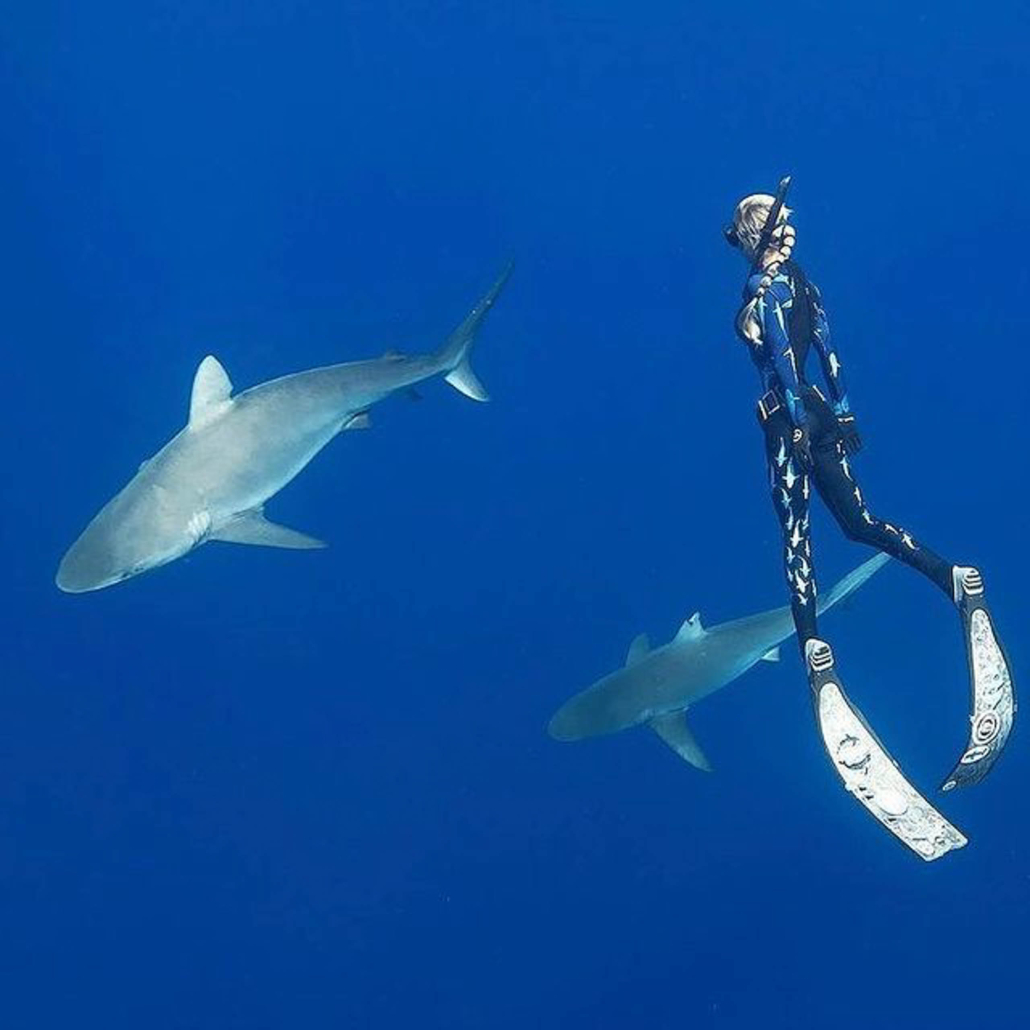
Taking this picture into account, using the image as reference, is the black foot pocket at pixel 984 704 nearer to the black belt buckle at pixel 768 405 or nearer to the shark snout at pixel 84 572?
the black belt buckle at pixel 768 405

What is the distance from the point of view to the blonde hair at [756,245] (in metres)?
6.92

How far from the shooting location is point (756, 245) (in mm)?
7078

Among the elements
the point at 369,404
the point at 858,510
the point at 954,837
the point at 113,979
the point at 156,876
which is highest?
the point at 369,404

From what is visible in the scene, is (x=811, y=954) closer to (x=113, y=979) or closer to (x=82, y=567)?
(x=113, y=979)

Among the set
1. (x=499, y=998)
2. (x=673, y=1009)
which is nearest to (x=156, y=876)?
(x=499, y=998)

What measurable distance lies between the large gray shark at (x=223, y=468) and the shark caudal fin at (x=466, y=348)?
2.51 feet

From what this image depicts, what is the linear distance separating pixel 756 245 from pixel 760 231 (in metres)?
0.08

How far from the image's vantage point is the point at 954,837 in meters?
6.77

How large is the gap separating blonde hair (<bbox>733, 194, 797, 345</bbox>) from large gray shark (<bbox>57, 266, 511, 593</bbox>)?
340 centimetres

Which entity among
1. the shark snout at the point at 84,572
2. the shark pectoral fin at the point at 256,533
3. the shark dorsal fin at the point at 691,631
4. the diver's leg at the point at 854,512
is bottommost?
the diver's leg at the point at 854,512

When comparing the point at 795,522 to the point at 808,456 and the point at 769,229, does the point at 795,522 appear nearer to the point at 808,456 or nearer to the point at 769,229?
the point at 808,456

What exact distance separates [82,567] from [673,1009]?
9.09m

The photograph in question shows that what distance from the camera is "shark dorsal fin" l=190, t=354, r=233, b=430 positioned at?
8.94 metres

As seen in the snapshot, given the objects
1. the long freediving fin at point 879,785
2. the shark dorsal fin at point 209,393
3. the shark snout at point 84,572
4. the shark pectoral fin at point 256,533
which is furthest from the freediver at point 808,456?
the shark snout at point 84,572
